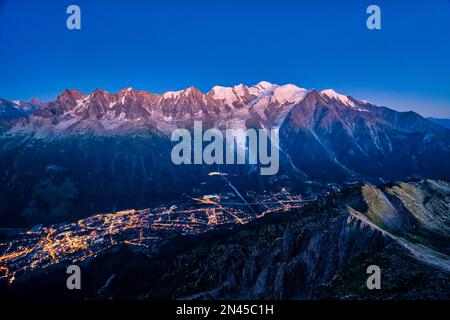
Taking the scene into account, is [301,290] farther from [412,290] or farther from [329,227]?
[412,290]

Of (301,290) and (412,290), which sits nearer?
(412,290)

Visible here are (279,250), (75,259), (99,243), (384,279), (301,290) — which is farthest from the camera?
(99,243)

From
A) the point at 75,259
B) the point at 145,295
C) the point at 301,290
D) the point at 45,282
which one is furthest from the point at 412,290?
the point at 75,259
